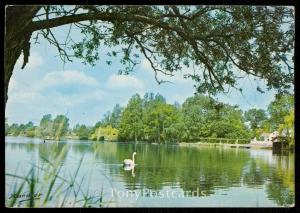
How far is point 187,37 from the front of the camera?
4633 millimetres

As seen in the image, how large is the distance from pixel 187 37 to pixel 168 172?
4.08ft

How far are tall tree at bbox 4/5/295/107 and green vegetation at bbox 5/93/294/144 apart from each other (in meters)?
0.20

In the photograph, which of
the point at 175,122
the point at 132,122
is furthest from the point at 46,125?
the point at 175,122

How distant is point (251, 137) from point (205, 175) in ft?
2.27

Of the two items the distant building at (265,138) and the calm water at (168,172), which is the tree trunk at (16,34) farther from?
the distant building at (265,138)

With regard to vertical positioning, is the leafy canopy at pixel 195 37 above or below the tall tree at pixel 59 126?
above

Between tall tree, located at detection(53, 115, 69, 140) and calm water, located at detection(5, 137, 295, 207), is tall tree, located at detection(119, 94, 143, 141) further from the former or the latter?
tall tree, located at detection(53, 115, 69, 140)

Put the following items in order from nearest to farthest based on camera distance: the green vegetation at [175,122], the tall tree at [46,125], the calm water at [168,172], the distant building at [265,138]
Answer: the calm water at [168,172] < the tall tree at [46,125] < the green vegetation at [175,122] < the distant building at [265,138]

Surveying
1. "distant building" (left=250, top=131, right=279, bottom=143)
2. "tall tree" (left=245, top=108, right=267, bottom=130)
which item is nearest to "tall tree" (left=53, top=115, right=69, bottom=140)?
"tall tree" (left=245, top=108, right=267, bottom=130)

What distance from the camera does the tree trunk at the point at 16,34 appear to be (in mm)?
4059

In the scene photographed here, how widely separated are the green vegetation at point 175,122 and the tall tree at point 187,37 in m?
0.20

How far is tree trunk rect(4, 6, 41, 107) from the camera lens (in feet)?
13.3
